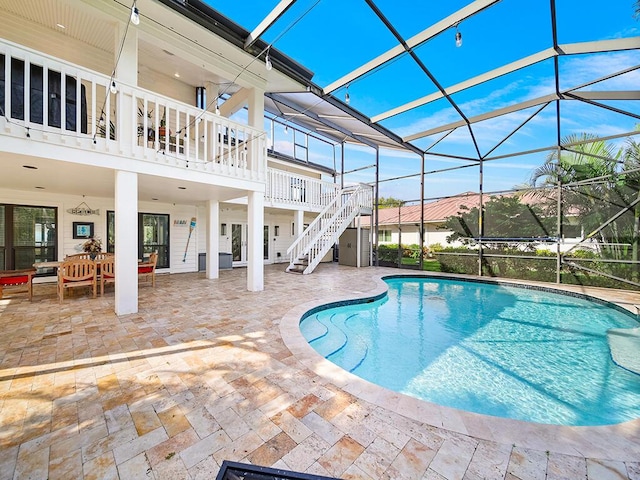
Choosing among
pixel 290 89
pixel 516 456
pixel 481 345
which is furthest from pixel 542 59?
pixel 516 456

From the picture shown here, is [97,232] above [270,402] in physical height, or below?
above

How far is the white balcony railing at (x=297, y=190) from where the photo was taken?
34.0 ft

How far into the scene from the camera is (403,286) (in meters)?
9.57

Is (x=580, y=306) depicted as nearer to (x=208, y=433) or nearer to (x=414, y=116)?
(x=414, y=116)

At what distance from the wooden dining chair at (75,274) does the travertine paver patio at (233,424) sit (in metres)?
2.00

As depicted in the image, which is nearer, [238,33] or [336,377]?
[336,377]

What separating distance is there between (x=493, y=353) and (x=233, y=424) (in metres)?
4.20

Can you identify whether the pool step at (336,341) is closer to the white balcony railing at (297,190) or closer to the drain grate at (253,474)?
the drain grate at (253,474)

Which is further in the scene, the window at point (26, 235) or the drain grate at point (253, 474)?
the window at point (26, 235)

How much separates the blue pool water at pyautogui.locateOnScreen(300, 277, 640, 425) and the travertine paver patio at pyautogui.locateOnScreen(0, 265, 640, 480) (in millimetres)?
989

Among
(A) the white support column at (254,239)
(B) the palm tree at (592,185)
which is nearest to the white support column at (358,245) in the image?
(A) the white support column at (254,239)

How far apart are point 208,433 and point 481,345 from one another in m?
4.55

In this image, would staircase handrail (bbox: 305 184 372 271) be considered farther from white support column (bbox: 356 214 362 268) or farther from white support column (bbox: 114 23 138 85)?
white support column (bbox: 114 23 138 85)

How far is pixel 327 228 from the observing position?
10.6m
